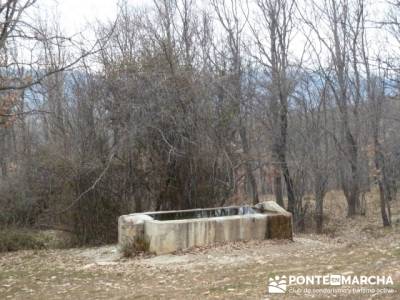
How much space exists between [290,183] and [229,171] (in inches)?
125

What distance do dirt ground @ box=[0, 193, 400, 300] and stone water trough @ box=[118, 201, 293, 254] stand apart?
10.2 inches

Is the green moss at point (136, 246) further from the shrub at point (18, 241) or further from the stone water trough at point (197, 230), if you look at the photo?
the shrub at point (18, 241)

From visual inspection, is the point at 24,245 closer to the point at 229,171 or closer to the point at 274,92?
the point at 229,171

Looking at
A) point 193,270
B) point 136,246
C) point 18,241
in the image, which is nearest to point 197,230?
Answer: point 136,246

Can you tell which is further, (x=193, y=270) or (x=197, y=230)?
(x=197, y=230)

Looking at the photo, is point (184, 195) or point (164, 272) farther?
point (184, 195)

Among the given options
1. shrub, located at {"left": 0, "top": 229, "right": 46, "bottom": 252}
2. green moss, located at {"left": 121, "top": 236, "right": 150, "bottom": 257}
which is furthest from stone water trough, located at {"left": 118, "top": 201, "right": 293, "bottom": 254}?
shrub, located at {"left": 0, "top": 229, "right": 46, "bottom": 252}

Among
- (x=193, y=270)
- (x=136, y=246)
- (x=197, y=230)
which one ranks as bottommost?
(x=193, y=270)

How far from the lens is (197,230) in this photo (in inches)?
396

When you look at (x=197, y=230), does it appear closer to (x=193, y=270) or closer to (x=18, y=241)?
(x=193, y=270)

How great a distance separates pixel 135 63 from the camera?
1428cm

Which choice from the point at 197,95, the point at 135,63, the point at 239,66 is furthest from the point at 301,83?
the point at 135,63

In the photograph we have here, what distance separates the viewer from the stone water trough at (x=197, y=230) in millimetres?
9836

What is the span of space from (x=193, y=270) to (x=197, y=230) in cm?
211
